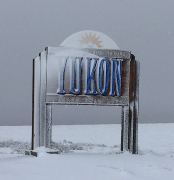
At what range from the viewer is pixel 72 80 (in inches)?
411

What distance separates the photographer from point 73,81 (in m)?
10.4

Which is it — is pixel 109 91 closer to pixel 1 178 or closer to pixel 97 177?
pixel 97 177

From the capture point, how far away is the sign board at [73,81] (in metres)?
10.4

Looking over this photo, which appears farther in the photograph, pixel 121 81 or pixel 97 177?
pixel 121 81

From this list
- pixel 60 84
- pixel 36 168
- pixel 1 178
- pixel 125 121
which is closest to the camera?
pixel 1 178

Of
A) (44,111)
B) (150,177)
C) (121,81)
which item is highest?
(121,81)

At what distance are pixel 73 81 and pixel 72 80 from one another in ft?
0.11

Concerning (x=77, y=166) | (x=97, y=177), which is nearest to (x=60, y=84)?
(x=77, y=166)

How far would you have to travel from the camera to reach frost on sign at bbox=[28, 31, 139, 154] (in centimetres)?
1041

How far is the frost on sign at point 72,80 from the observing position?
1041 cm

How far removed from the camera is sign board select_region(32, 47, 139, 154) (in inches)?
410

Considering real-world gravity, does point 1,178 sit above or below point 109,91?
below

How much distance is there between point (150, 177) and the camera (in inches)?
292

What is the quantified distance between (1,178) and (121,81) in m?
4.81
